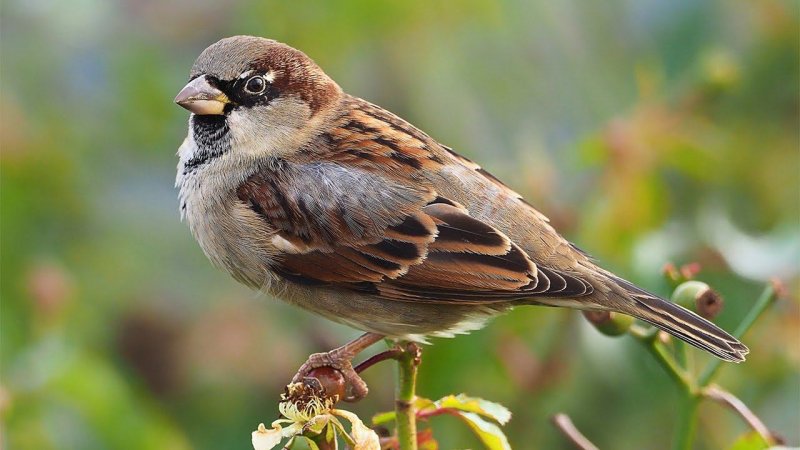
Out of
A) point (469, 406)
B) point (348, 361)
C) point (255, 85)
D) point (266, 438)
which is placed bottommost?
point (348, 361)

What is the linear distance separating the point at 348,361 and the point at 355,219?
0.94ft

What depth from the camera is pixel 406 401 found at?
1656 mm

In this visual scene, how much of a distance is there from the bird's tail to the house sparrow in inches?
2.9

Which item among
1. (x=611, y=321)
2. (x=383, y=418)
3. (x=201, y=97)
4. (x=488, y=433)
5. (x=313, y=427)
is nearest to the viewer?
(x=313, y=427)

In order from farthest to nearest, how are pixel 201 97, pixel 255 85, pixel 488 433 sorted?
1. pixel 255 85
2. pixel 201 97
3. pixel 488 433

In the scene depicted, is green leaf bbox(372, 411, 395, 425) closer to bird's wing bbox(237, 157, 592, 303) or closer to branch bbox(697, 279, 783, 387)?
branch bbox(697, 279, 783, 387)

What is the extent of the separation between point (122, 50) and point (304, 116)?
1.49 m

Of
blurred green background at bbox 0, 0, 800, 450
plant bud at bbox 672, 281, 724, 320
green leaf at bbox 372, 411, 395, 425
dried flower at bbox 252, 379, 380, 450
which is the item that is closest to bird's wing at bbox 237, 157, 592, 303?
blurred green background at bbox 0, 0, 800, 450

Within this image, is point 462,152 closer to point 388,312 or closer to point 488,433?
point 388,312

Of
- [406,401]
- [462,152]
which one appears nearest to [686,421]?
[406,401]

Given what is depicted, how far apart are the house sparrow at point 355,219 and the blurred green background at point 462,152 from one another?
23 cm

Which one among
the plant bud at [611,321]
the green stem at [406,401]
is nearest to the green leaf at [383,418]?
the green stem at [406,401]

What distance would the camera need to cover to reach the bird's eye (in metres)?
2.62

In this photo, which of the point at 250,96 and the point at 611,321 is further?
the point at 250,96
